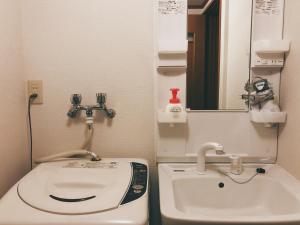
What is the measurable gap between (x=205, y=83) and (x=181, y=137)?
0.27 metres

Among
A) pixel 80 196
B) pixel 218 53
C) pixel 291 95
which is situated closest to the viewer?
pixel 80 196

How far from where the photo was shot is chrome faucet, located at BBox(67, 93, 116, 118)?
1201mm

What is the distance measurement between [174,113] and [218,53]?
344 millimetres

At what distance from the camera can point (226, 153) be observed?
1.22 metres

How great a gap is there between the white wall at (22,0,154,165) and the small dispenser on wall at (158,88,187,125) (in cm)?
13

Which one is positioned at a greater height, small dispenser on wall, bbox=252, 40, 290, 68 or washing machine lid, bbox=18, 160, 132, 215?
small dispenser on wall, bbox=252, 40, 290, 68

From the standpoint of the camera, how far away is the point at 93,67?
1231 mm

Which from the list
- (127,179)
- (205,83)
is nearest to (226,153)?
(205,83)

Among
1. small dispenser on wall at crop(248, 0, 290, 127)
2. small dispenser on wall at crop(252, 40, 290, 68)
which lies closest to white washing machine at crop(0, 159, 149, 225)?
small dispenser on wall at crop(248, 0, 290, 127)

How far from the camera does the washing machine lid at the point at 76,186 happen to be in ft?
2.64

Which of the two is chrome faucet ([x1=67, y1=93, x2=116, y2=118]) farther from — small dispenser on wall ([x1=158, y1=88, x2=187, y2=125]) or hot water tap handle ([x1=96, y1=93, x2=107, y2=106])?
small dispenser on wall ([x1=158, y1=88, x2=187, y2=125])

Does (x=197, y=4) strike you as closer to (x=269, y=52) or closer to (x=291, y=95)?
(x=269, y=52)

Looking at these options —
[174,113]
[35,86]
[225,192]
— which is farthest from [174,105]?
[35,86]

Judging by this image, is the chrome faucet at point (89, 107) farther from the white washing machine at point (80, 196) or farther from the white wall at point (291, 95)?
the white wall at point (291, 95)
